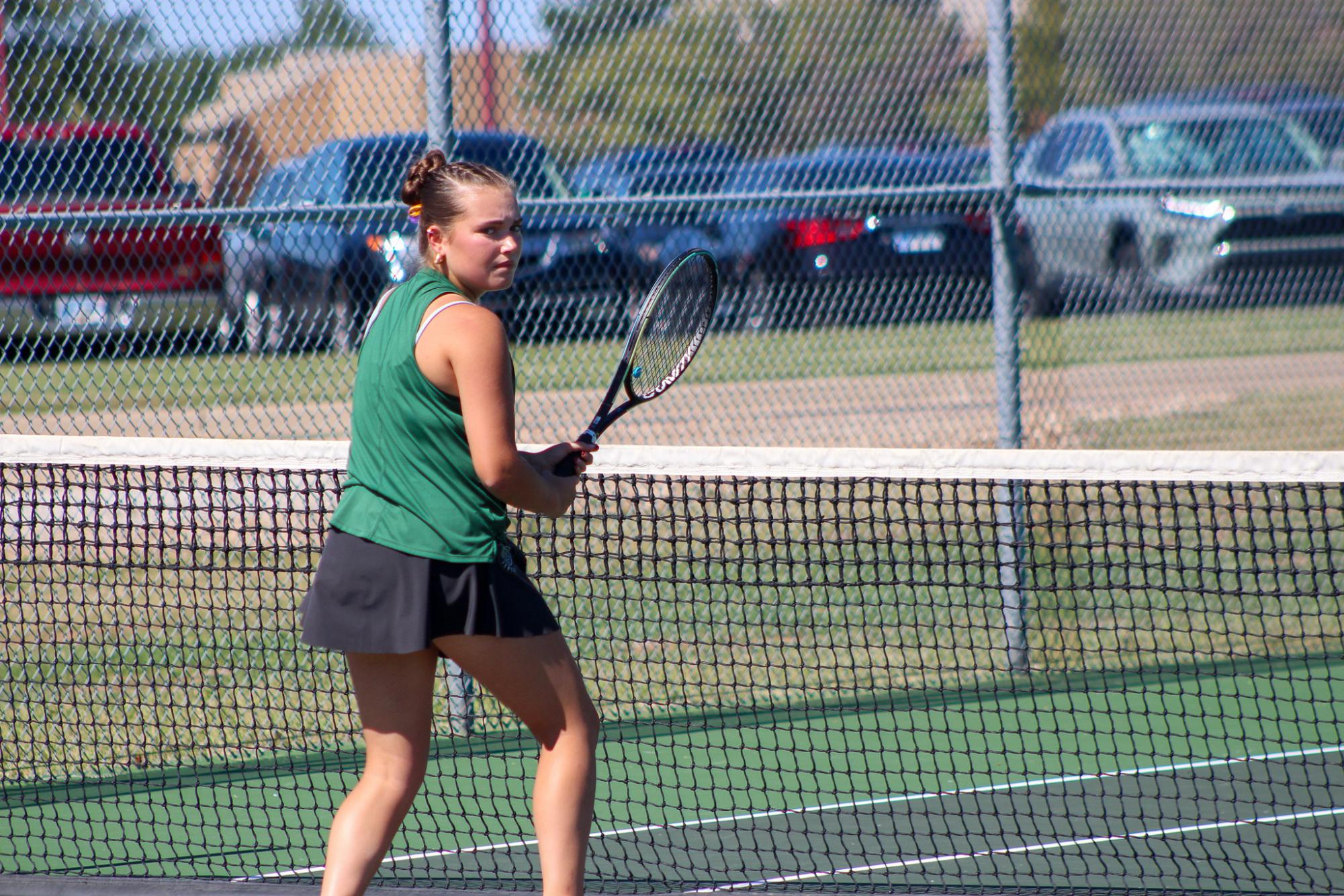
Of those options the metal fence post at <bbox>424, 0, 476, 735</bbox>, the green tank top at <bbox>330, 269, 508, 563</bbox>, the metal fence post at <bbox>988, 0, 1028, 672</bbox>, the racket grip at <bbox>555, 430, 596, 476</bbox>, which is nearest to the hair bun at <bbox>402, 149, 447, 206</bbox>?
the green tank top at <bbox>330, 269, 508, 563</bbox>

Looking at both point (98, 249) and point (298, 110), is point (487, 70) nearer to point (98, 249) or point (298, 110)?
point (298, 110)

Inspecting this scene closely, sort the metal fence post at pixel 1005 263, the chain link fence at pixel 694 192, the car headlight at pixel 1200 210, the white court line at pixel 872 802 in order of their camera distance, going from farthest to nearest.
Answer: the car headlight at pixel 1200 210 → the metal fence post at pixel 1005 263 → the chain link fence at pixel 694 192 → the white court line at pixel 872 802

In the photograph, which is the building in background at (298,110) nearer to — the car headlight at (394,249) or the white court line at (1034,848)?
the car headlight at (394,249)

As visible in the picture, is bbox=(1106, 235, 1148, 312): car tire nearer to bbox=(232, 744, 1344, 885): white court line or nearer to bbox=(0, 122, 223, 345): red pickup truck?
bbox=(232, 744, 1344, 885): white court line

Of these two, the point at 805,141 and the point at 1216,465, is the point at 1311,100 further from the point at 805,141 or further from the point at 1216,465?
the point at 1216,465

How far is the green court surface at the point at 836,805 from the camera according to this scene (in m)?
3.89

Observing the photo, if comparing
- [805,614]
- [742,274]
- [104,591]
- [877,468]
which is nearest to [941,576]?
[805,614]

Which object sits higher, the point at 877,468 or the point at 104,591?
the point at 104,591

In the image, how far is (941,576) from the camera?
21.8ft

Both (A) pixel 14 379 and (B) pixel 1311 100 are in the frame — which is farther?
(B) pixel 1311 100

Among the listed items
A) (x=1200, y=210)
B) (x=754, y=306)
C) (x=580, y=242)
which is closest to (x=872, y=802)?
(x=580, y=242)

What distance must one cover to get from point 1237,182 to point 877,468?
3.73 meters

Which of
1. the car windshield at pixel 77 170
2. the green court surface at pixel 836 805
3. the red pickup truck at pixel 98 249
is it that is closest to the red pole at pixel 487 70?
the red pickup truck at pixel 98 249

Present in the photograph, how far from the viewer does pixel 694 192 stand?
648 cm
